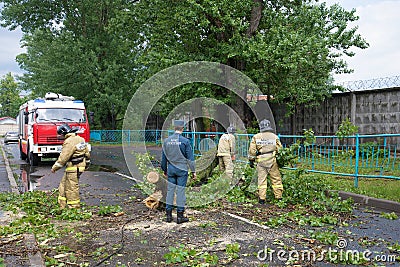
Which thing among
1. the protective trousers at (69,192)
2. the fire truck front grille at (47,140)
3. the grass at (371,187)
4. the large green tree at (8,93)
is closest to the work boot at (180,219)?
the protective trousers at (69,192)

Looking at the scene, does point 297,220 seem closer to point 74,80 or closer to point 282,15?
point 282,15

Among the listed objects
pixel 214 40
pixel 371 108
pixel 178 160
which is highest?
Result: pixel 214 40

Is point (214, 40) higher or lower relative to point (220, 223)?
higher

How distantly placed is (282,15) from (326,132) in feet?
18.4

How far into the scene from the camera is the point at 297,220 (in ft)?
22.8

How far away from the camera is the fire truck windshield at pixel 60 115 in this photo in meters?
16.0

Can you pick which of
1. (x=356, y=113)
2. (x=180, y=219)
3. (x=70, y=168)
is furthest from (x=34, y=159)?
(x=356, y=113)

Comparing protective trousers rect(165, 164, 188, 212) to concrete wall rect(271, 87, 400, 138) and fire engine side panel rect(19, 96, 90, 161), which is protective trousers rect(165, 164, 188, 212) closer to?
fire engine side panel rect(19, 96, 90, 161)

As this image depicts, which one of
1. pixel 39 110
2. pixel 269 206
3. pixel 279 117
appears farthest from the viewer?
pixel 279 117

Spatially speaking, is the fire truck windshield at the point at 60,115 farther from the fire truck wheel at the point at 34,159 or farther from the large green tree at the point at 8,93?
the large green tree at the point at 8,93

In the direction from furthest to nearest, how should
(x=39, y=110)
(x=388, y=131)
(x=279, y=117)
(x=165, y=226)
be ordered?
(x=279, y=117)
(x=39, y=110)
(x=388, y=131)
(x=165, y=226)

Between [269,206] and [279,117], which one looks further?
[279,117]

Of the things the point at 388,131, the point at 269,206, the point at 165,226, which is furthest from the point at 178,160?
the point at 388,131

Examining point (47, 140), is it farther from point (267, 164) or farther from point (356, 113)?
point (356, 113)
